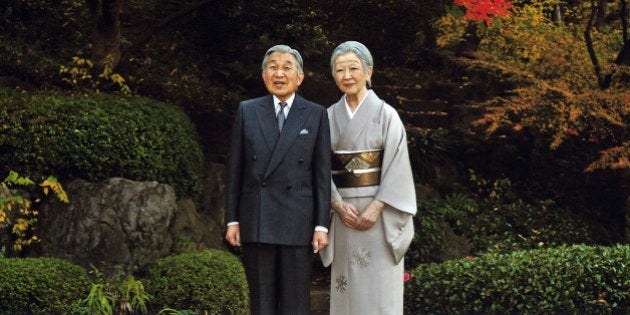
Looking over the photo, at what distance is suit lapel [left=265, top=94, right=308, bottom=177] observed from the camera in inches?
180

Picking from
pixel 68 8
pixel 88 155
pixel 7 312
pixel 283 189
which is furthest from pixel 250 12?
pixel 283 189

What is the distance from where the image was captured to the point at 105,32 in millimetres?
9148

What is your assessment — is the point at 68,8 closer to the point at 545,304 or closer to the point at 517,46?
the point at 517,46

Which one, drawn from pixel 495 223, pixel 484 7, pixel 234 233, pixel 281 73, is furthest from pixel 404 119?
pixel 234 233

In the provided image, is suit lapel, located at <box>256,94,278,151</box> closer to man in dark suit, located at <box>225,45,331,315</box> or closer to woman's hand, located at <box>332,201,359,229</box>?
man in dark suit, located at <box>225,45,331,315</box>

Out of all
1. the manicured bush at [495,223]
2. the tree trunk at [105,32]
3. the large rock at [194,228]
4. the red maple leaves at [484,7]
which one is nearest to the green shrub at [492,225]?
the manicured bush at [495,223]

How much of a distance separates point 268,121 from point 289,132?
0.13m

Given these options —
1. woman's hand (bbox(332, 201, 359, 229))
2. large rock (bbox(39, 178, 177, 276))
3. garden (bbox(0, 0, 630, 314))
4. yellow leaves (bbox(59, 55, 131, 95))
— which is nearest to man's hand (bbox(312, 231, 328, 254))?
woman's hand (bbox(332, 201, 359, 229))

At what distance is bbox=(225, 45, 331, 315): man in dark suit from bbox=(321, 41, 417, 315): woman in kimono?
0.20 m

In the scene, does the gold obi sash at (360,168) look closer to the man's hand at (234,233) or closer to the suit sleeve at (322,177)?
the suit sleeve at (322,177)

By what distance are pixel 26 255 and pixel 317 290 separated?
113 inches

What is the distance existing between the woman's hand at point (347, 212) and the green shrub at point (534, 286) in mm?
2685

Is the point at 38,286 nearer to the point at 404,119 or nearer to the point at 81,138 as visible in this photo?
the point at 81,138

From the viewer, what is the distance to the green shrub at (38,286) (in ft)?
22.2
